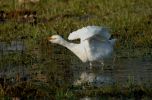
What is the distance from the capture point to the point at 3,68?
1148cm

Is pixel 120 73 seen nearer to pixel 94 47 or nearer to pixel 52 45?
pixel 94 47

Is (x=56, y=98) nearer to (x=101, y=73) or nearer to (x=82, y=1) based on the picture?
(x=101, y=73)

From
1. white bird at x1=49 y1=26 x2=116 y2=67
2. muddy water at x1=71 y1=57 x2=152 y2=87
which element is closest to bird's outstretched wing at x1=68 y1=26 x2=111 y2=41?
white bird at x1=49 y1=26 x2=116 y2=67

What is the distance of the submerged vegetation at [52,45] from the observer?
9305 millimetres

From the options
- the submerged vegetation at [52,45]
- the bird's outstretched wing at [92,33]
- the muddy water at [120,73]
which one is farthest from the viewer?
the bird's outstretched wing at [92,33]

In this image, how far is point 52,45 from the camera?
1432cm

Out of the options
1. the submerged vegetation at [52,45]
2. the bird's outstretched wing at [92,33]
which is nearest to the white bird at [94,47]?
the bird's outstretched wing at [92,33]

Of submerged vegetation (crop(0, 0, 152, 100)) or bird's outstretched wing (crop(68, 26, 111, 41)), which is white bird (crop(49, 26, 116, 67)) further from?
submerged vegetation (crop(0, 0, 152, 100))

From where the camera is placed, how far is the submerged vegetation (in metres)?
9.30

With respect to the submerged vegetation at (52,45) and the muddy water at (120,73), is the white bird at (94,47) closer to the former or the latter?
the muddy water at (120,73)

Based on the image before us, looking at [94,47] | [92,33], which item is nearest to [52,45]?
[94,47]

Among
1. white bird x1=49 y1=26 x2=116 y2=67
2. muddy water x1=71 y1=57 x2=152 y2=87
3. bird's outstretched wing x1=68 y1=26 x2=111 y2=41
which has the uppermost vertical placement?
bird's outstretched wing x1=68 y1=26 x2=111 y2=41

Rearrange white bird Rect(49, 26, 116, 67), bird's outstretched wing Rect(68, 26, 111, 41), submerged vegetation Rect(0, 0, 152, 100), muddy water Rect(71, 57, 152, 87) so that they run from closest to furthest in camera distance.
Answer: submerged vegetation Rect(0, 0, 152, 100), muddy water Rect(71, 57, 152, 87), bird's outstretched wing Rect(68, 26, 111, 41), white bird Rect(49, 26, 116, 67)

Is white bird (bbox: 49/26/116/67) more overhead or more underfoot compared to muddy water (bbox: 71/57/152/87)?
more overhead
